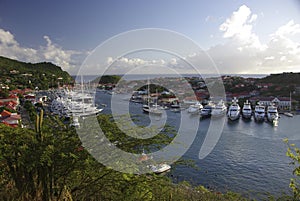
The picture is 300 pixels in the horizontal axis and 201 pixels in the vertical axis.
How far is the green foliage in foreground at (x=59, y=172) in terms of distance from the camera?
1.32 meters

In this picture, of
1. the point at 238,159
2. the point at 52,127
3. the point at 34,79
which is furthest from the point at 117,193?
the point at 34,79

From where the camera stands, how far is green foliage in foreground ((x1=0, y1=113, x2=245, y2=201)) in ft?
4.34

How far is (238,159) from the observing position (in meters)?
6.23

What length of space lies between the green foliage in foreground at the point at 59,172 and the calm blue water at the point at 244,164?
5.16 feet

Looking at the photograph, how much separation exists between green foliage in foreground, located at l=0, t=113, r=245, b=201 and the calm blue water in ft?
5.16

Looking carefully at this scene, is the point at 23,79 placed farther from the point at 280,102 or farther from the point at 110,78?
Answer: the point at 280,102

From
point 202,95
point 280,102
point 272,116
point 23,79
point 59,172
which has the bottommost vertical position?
point 272,116

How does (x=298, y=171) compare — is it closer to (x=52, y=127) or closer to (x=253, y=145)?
(x=52, y=127)

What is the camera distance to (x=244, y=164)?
5922 millimetres

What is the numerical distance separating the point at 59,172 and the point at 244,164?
5662mm

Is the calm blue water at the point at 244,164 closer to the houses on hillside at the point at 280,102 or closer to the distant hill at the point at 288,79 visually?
the houses on hillside at the point at 280,102

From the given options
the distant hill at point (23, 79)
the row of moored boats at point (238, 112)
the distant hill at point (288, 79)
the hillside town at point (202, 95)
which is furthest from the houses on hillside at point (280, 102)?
the distant hill at point (23, 79)

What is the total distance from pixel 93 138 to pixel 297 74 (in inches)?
930

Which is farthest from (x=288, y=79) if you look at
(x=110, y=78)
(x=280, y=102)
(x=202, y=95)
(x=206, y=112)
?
(x=110, y=78)
